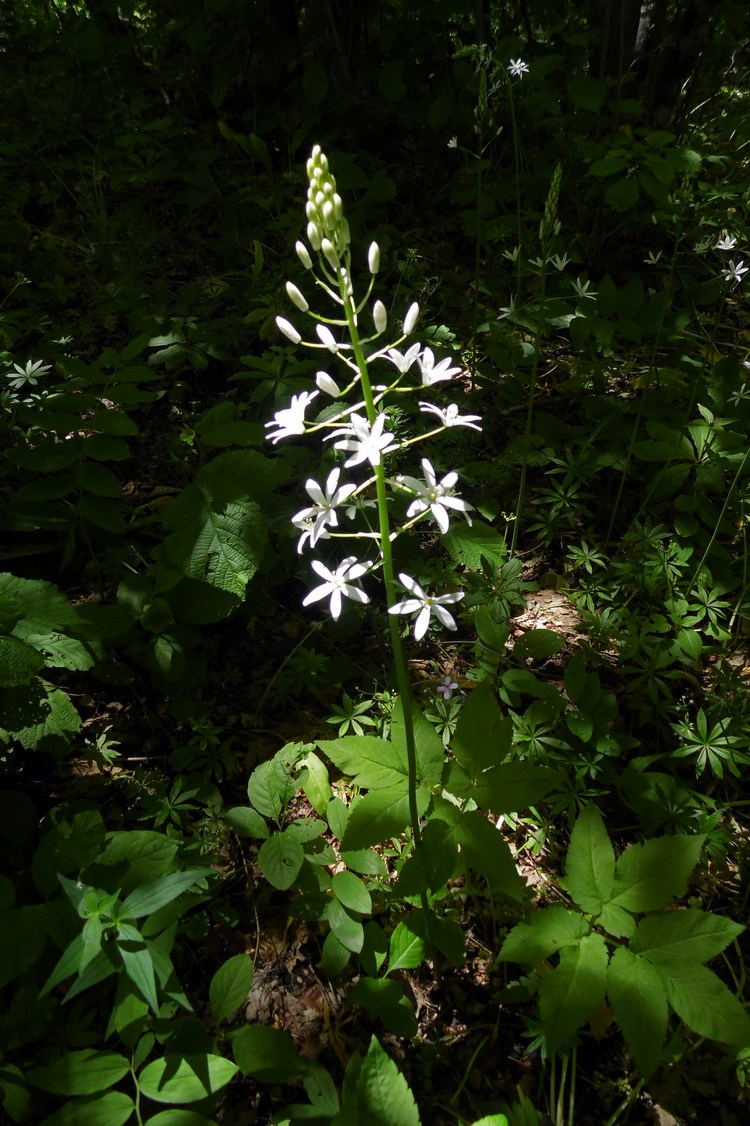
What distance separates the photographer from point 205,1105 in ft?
5.41

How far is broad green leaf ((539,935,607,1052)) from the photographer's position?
163 cm

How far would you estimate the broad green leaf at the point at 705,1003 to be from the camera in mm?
1584

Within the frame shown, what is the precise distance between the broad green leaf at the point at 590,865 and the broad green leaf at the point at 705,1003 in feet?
0.73

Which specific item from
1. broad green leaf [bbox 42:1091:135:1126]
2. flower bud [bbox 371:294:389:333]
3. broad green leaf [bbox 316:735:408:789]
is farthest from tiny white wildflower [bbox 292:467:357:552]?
broad green leaf [bbox 42:1091:135:1126]

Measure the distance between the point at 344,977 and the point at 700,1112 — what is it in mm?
1180

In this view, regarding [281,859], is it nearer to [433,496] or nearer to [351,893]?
[351,893]

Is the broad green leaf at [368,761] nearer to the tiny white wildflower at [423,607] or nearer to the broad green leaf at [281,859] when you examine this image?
the broad green leaf at [281,859]

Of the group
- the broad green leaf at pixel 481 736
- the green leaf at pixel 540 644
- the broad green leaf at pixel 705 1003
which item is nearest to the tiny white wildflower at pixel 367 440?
the broad green leaf at pixel 481 736

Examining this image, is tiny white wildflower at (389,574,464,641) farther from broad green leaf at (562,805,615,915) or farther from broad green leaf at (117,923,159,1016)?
broad green leaf at (117,923,159,1016)

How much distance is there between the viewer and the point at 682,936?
175 centimetres

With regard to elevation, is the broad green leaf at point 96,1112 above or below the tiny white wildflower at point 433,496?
below

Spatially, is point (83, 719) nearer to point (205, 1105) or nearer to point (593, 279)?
point (205, 1105)

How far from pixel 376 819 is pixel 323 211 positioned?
5.46 feet

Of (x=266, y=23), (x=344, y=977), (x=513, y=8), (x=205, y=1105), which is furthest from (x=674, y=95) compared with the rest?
(x=205, y=1105)
